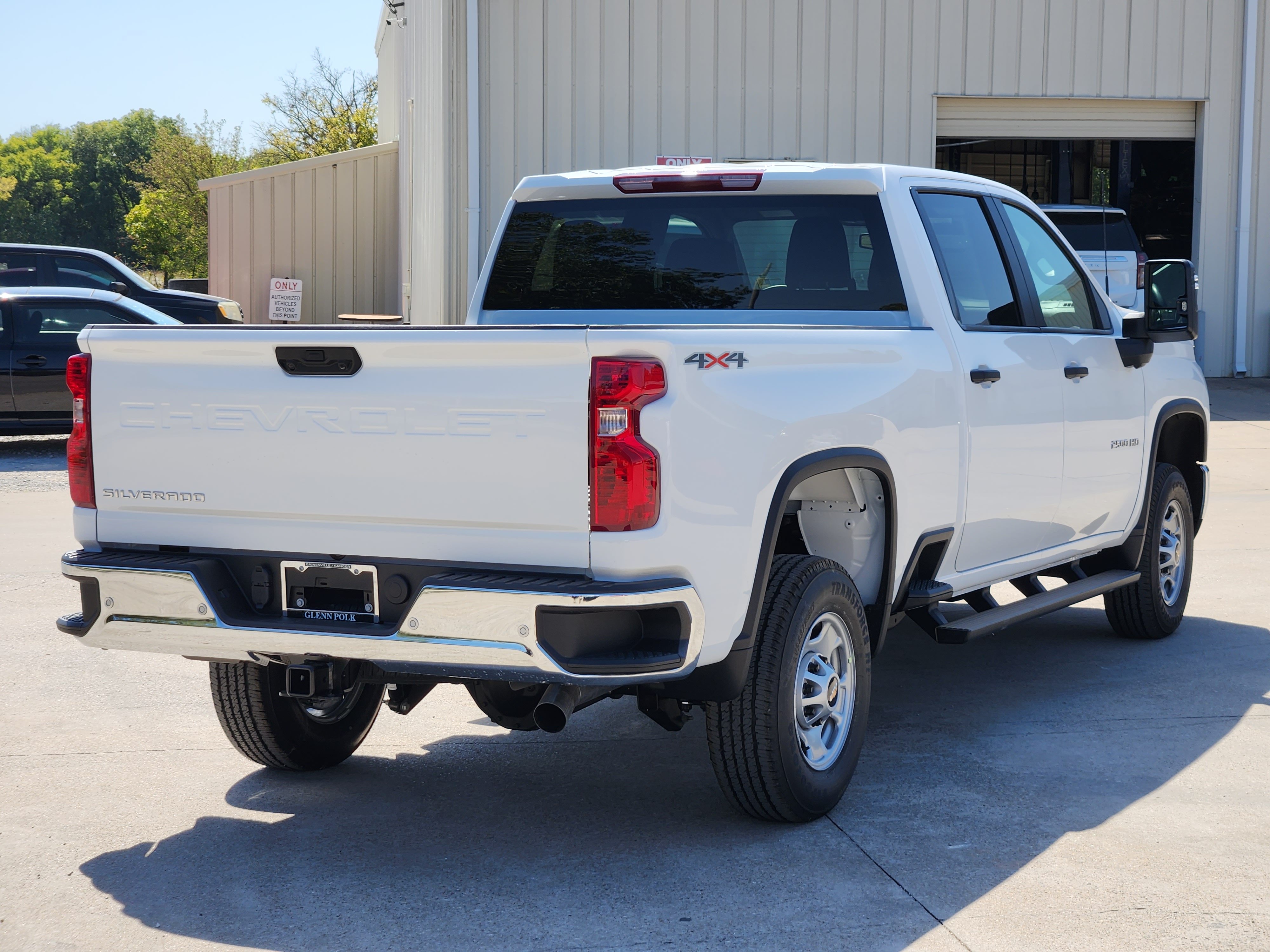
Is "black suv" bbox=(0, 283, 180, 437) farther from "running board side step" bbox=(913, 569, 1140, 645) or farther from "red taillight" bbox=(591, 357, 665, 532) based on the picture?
"red taillight" bbox=(591, 357, 665, 532)

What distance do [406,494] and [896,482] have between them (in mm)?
1657

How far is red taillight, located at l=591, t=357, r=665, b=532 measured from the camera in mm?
3748

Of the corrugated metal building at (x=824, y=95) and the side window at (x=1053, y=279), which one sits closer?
the side window at (x=1053, y=279)

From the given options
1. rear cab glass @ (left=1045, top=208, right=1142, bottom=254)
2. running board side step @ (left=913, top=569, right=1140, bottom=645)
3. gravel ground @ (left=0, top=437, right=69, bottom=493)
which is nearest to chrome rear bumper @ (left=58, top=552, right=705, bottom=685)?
running board side step @ (left=913, top=569, right=1140, bottom=645)

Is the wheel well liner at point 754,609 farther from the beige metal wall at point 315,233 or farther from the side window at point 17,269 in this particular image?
the beige metal wall at point 315,233

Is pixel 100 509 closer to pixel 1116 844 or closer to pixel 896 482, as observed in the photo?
pixel 896 482

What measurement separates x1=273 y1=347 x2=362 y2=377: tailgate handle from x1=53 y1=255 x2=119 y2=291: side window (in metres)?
14.8

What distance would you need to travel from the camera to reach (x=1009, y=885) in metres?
4.05

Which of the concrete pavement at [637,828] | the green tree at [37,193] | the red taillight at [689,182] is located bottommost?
the concrete pavement at [637,828]

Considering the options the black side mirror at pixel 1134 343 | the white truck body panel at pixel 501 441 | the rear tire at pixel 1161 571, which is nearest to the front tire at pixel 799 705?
the white truck body panel at pixel 501 441

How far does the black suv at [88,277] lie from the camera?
17.7 m

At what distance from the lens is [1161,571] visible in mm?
7227

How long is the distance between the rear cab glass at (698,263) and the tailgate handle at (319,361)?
5.14ft

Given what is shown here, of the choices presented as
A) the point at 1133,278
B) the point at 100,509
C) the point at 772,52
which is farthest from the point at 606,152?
the point at 100,509
